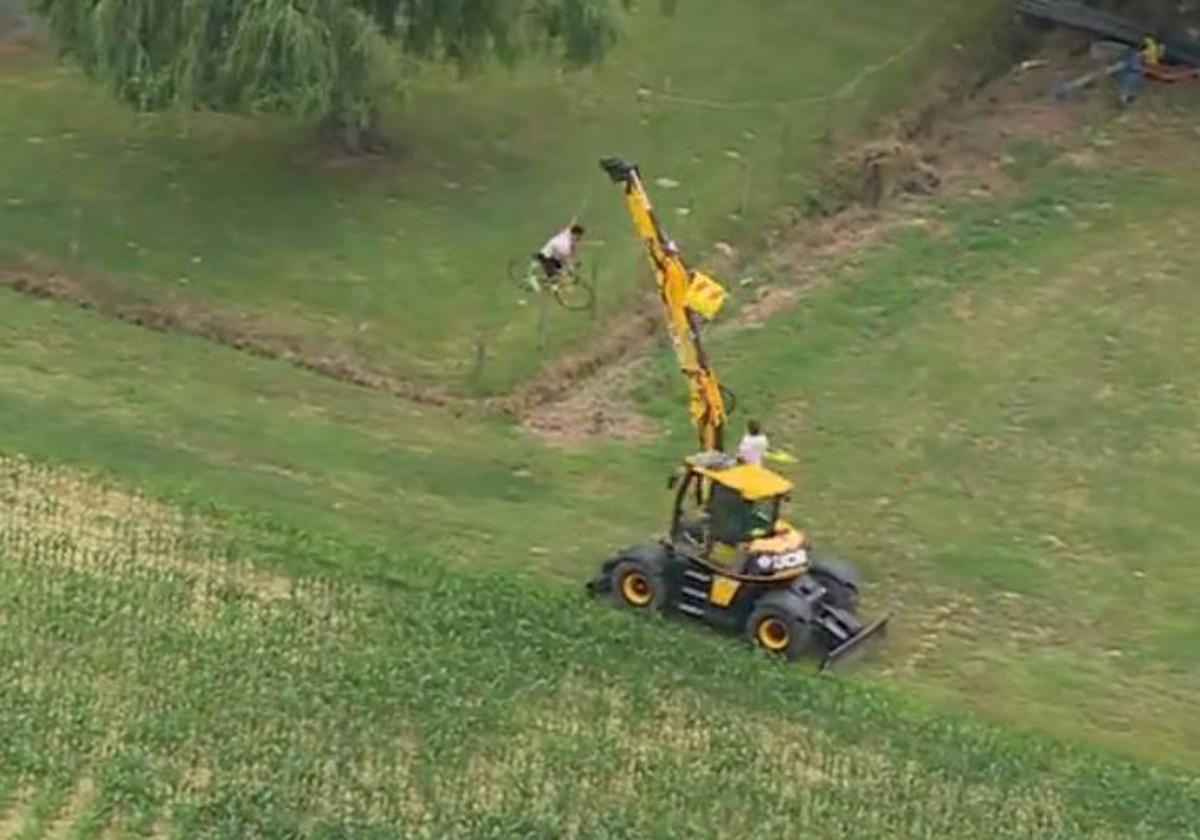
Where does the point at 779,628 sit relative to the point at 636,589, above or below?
above

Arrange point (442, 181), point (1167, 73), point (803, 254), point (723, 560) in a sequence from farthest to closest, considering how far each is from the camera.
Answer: point (1167, 73) < point (442, 181) < point (803, 254) < point (723, 560)

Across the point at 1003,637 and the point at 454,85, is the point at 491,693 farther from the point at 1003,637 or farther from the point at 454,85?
the point at 454,85

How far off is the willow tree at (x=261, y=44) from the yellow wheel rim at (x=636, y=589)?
11.1m

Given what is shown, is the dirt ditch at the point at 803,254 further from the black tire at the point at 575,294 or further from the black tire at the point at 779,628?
the black tire at the point at 779,628

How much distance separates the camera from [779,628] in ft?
84.1

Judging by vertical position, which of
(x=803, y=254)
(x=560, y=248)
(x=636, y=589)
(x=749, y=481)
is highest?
(x=560, y=248)

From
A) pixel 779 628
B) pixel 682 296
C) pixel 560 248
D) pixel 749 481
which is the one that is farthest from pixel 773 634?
pixel 560 248

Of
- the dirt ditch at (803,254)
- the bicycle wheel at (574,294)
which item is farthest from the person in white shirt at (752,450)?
the bicycle wheel at (574,294)

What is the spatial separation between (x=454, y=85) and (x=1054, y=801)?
21.1 m

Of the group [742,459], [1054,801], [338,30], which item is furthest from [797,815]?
[338,30]

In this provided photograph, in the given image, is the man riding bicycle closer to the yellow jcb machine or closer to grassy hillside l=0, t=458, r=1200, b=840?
the yellow jcb machine

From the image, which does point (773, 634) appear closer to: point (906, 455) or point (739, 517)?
point (739, 517)

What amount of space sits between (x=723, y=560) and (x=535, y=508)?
3734 mm

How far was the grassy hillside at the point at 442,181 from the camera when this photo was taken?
113 ft
